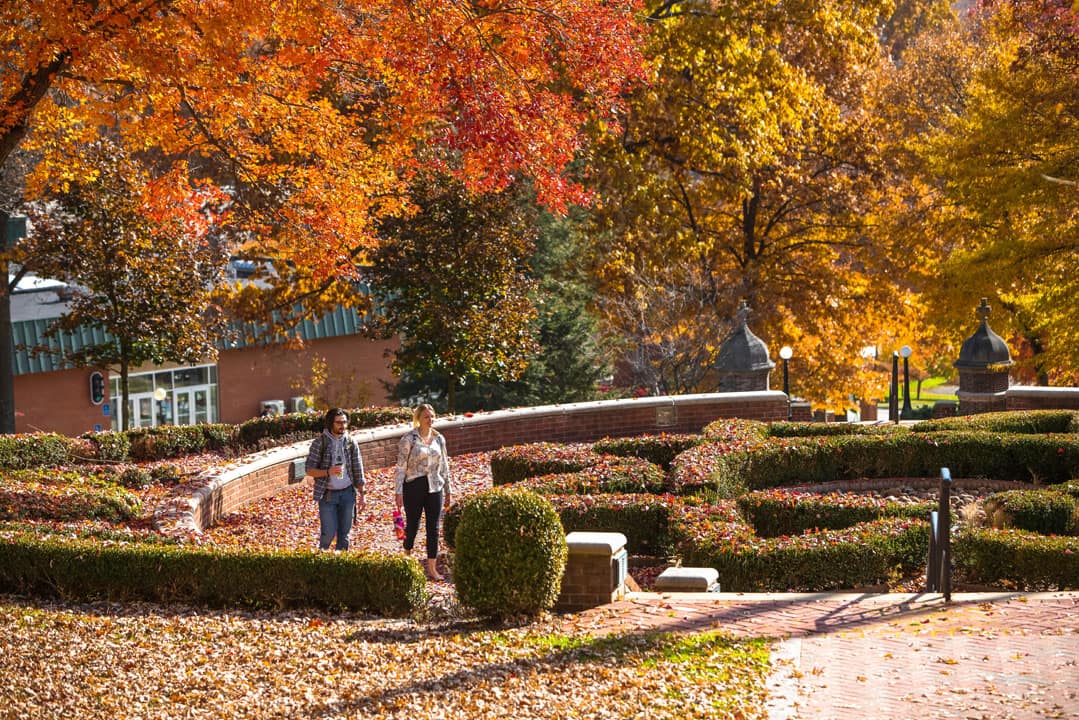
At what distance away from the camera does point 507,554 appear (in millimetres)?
8445

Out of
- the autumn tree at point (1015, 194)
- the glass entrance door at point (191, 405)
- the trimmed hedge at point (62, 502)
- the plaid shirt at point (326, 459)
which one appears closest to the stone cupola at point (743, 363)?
the autumn tree at point (1015, 194)

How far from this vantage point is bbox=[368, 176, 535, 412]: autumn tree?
2064cm

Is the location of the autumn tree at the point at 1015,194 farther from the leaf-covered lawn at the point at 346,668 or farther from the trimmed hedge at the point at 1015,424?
the leaf-covered lawn at the point at 346,668

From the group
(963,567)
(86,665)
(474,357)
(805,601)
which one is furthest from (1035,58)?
(86,665)

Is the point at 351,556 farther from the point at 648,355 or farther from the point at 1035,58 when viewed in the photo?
the point at 1035,58

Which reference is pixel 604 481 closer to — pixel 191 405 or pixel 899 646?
pixel 899 646

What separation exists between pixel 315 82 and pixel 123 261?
6653 mm

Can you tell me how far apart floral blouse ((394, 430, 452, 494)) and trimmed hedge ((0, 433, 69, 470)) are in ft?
24.9

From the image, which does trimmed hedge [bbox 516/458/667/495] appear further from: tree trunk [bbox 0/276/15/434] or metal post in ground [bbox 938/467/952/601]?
tree trunk [bbox 0/276/15/434]

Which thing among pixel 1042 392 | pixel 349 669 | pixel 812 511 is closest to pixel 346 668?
pixel 349 669

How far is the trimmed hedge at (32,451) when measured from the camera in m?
16.1

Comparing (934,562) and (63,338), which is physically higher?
(63,338)

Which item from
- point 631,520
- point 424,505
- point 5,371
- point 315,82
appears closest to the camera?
point 424,505

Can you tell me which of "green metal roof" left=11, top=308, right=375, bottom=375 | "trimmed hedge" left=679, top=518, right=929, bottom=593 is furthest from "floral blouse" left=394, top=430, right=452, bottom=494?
"green metal roof" left=11, top=308, right=375, bottom=375
